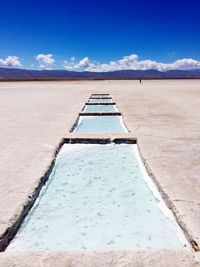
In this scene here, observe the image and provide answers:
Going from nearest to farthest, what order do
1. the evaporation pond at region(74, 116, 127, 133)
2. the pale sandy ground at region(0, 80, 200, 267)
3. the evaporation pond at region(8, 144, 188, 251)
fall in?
the pale sandy ground at region(0, 80, 200, 267) → the evaporation pond at region(8, 144, 188, 251) → the evaporation pond at region(74, 116, 127, 133)

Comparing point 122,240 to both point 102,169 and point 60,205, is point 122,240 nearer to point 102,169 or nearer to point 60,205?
point 60,205

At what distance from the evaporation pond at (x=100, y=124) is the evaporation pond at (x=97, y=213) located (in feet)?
11.1

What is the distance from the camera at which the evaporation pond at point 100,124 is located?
997cm

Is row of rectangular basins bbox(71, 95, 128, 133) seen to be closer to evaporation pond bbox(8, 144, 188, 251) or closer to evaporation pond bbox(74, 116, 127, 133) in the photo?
evaporation pond bbox(74, 116, 127, 133)

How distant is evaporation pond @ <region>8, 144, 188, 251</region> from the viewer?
11.4 ft

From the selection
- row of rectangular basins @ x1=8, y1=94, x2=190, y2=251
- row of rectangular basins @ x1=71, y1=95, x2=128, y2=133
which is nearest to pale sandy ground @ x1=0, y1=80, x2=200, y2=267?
row of rectangular basins @ x1=8, y1=94, x2=190, y2=251

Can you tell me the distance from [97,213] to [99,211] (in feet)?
0.21

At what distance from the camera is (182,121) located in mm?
10352

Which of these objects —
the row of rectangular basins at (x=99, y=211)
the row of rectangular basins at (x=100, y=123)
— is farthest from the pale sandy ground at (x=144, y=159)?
the row of rectangular basins at (x=100, y=123)

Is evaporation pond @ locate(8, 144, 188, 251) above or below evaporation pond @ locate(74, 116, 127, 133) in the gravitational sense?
above

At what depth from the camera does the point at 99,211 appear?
4.35 meters

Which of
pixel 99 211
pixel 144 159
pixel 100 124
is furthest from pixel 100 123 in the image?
pixel 99 211

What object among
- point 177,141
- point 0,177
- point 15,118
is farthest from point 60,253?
point 15,118

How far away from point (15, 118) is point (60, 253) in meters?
8.99
